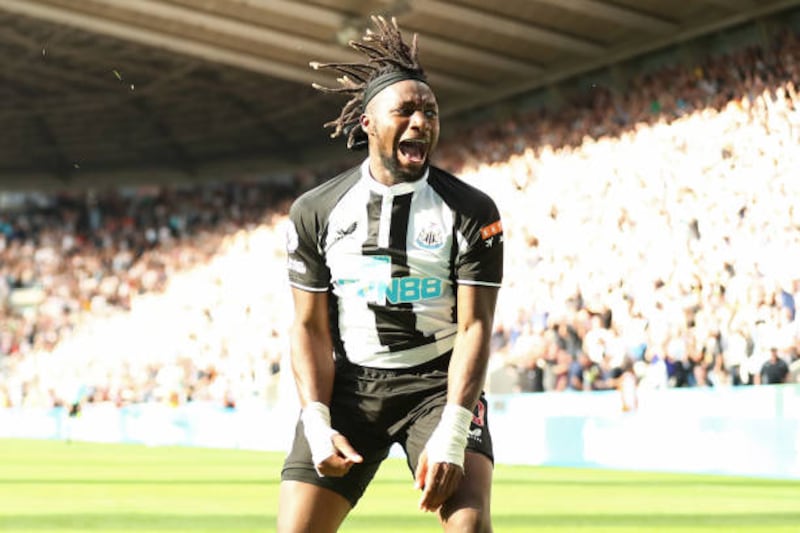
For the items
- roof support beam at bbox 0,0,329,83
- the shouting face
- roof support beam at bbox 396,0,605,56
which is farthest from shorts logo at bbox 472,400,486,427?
roof support beam at bbox 0,0,329,83

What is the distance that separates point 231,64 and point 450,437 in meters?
36.0

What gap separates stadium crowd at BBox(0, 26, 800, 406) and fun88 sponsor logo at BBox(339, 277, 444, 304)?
1273cm

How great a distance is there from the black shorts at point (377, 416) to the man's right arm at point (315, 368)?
0.07 metres

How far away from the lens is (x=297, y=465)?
497 centimetres

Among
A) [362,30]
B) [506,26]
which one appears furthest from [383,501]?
[506,26]

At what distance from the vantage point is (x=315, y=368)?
5.04m

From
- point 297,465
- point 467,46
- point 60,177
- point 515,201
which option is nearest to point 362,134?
point 297,465

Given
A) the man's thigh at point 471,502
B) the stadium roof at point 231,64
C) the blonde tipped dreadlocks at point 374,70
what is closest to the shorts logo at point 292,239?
the blonde tipped dreadlocks at point 374,70

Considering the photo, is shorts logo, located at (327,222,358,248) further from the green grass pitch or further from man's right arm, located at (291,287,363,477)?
the green grass pitch

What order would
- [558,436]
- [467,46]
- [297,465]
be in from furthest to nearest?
[467,46]
[558,436]
[297,465]

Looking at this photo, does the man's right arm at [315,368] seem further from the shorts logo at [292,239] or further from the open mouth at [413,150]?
the open mouth at [413,150]

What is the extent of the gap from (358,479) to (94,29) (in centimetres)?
3300

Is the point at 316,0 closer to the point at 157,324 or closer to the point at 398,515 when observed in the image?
the point at 157,324

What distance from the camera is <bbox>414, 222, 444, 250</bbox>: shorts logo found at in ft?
16.2
